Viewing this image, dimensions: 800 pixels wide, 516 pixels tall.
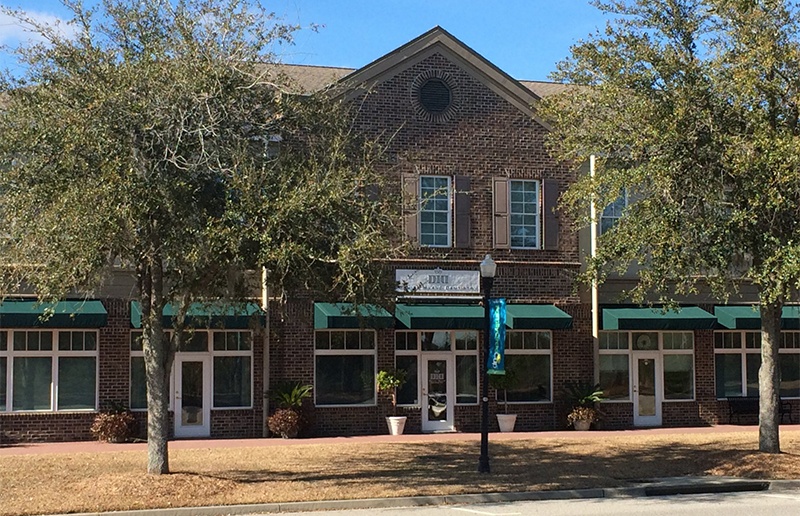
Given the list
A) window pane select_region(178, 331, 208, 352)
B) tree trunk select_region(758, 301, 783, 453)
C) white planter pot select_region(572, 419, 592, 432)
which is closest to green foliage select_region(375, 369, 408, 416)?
window pane select_region(178, 331, 208, 352)

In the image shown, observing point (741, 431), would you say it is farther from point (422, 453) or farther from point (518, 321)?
point (422, 453)

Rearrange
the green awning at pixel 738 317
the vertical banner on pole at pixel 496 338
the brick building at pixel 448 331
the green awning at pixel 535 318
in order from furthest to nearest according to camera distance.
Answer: the green awning at pixel 738 317, the green awning at pixel 535 318, the brick building at pixel 448 331, the vertical banner on pole at pixel 496 338

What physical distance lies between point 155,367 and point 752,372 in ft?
60.5

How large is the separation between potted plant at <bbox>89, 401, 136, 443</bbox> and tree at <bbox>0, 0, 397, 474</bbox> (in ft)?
27.8

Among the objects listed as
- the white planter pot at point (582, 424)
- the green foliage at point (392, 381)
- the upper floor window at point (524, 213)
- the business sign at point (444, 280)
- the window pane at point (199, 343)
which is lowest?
the white planter pot at point (582, 424)

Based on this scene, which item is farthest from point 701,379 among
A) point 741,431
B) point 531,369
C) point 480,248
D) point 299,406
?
point 299,406

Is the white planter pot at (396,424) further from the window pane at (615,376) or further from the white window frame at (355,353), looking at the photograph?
the window pane at (615,376)

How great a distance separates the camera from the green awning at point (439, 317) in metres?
24.8

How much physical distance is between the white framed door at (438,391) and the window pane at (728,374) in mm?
7552

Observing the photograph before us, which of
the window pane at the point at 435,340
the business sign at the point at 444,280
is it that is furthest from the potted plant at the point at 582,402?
the business sign at the point at 444,280

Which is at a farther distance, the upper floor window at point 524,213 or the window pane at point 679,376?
the window pane at point 679,376

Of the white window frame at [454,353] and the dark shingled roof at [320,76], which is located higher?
the dark shingled roof at [320,76]

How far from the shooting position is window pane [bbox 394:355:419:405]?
25766mm

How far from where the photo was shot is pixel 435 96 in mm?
26094
